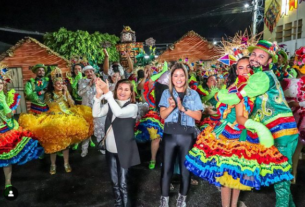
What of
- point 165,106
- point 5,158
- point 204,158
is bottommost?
point 5,158

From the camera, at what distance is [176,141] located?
9.53 feet

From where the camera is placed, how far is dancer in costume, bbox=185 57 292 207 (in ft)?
7.29

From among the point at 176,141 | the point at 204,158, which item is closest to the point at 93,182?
the point at 176,141

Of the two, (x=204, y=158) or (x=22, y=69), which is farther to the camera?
(x=22, y=69)

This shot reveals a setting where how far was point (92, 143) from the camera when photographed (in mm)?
6262

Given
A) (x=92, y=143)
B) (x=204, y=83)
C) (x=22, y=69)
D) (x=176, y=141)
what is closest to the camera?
(x=176, y=141)

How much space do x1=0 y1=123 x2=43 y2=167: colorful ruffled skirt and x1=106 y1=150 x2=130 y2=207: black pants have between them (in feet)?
5.45

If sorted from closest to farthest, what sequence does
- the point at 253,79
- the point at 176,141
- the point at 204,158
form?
the point at 253,79, the point at 204,158, the point at 176,141

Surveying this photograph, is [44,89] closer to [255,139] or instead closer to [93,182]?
[93,182]

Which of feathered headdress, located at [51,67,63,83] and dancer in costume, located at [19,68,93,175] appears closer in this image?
dancer in costume, located at [19,68,93,175]

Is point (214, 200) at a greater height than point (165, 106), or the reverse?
point (165, 106)

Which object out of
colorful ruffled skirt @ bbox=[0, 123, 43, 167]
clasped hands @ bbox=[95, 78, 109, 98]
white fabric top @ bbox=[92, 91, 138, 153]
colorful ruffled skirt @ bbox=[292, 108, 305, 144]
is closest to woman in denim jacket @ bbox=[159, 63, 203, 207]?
white fabric top @ bbox=[92, 91, 138, 153]

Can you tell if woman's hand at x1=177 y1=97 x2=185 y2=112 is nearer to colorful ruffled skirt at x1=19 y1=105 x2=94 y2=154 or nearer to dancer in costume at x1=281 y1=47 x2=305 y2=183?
dancer in costume at x1=281 y1=47 x2=305 y2=183

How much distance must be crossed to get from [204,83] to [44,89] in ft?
12.1
